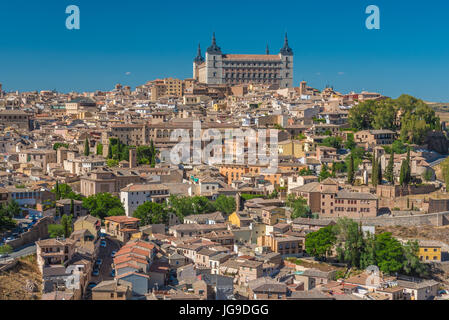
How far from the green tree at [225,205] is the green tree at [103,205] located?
14.2 feet

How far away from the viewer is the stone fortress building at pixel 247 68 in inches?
2820

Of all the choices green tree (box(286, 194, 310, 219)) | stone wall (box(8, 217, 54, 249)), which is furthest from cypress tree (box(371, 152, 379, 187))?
stone wall (box(8, 217, 54, 249))

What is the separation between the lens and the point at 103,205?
28.6 meters

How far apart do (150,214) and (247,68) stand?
46694 mm

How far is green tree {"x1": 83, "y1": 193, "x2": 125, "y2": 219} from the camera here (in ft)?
92.5

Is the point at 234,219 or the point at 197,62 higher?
the point at 197,62

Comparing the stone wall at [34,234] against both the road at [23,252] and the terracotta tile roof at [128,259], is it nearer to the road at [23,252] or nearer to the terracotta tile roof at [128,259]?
the road at [23,252]

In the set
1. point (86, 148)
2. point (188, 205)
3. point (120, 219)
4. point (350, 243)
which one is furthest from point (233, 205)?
point (86, 148)

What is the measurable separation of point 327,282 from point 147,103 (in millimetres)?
38839

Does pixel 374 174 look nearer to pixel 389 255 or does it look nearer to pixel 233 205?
pixel 233 205

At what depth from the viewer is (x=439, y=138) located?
4016 centimetres

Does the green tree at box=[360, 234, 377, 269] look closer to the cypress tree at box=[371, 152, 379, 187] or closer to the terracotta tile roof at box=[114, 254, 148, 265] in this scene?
the cypress tree at box=[371, 152, 379, 187]

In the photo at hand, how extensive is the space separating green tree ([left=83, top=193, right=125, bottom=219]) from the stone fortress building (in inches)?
1706

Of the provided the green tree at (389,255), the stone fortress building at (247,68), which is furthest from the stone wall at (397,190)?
the stone fortress building at (247,68)
